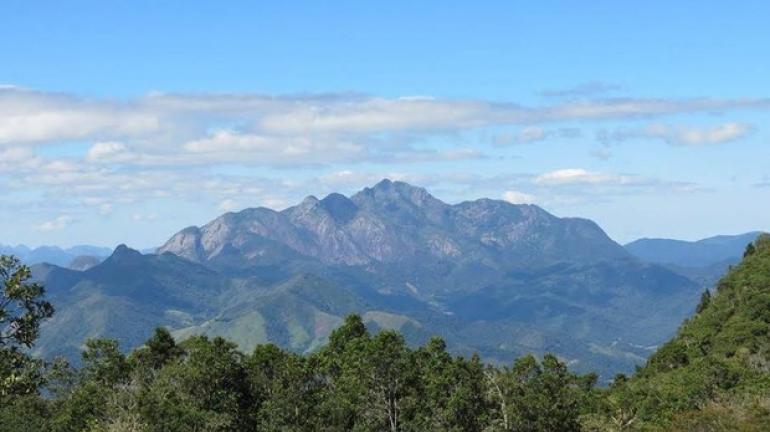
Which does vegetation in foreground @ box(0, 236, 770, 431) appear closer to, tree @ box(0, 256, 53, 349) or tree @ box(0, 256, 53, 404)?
tree @ box(0, 256, 53, 404)

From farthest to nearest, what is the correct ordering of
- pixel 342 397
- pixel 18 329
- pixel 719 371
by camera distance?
pixel 719 371
pixel 342 397
pixel 18 329

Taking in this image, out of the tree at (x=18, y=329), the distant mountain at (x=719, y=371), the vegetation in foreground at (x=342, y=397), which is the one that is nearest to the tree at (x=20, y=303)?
the tree at (x=18, y=329)

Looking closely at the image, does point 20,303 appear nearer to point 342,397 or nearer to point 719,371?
point 342,397

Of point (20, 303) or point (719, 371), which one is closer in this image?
point (20, 303)

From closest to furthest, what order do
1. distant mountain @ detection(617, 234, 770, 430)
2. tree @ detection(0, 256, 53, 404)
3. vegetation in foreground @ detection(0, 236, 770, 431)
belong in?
1. tree @ detection(0, 256, 53, 404)
2. vegetation in foreground @ detection(0, 236, 770, 431)
3. distant mountain @ detection(617, 234, 770, 430)

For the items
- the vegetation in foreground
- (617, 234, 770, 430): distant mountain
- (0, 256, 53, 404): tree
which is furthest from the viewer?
(617, 234, 770, 430): distant mountain

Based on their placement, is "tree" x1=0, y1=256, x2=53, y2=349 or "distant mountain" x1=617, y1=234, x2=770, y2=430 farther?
"distant mountain" x1=617, y1=234, x2=770, y2=430

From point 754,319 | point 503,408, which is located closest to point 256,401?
point 503,408

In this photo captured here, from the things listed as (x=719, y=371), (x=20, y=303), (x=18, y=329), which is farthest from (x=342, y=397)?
(x=719, y=371)

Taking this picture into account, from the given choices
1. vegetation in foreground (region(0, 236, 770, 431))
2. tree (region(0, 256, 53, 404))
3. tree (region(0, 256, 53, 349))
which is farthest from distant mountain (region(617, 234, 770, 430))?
tree (region(0, 256, 53, 349))

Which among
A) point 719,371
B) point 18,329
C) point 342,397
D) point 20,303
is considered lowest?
point 719,371

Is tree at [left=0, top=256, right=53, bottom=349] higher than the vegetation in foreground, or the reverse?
tree at [left=0, top=256, right=53, bottom=349]

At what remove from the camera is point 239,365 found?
95688 millimetres

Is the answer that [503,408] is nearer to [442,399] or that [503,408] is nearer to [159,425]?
[442,399]
